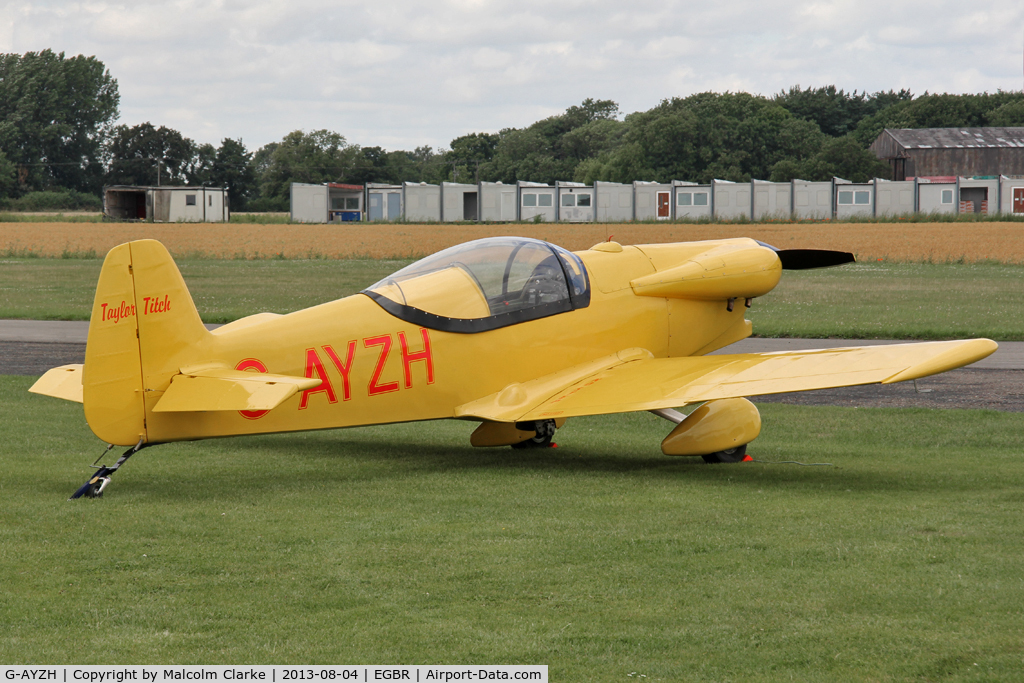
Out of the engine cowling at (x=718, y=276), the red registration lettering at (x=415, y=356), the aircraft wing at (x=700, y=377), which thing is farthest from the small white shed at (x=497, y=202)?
the red registration lettering at (x=415, y=356)

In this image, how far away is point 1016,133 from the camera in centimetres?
9938

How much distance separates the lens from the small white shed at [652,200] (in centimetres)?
7738

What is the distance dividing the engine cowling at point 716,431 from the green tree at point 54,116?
406ft


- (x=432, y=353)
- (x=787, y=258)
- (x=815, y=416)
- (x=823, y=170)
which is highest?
(x=823, y=170)

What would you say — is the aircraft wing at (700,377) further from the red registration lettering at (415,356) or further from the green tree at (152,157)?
the green tree at (152,157)

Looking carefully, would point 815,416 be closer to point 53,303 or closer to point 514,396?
point 514,396

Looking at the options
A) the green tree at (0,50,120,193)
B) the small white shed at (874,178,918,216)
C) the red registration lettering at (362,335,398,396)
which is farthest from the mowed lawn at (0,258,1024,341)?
the green tree at (0,50,120,193)

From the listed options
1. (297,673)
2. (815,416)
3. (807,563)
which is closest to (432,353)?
(807,563)

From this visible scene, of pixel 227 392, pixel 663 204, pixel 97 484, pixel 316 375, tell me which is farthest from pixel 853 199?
pixel 97 484

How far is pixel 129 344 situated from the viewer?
7.88 metres

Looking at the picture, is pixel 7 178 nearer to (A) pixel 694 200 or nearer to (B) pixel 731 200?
(A) pixel 694 200

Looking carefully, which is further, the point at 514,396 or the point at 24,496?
the point at 514,396

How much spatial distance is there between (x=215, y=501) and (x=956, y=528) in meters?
5.36

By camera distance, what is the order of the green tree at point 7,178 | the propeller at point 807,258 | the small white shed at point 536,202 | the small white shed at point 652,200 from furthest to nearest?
the green tree at point 7,178
the small white shed at point 536,202
the small white shed at point 652,200
the propeller at point 807,258
